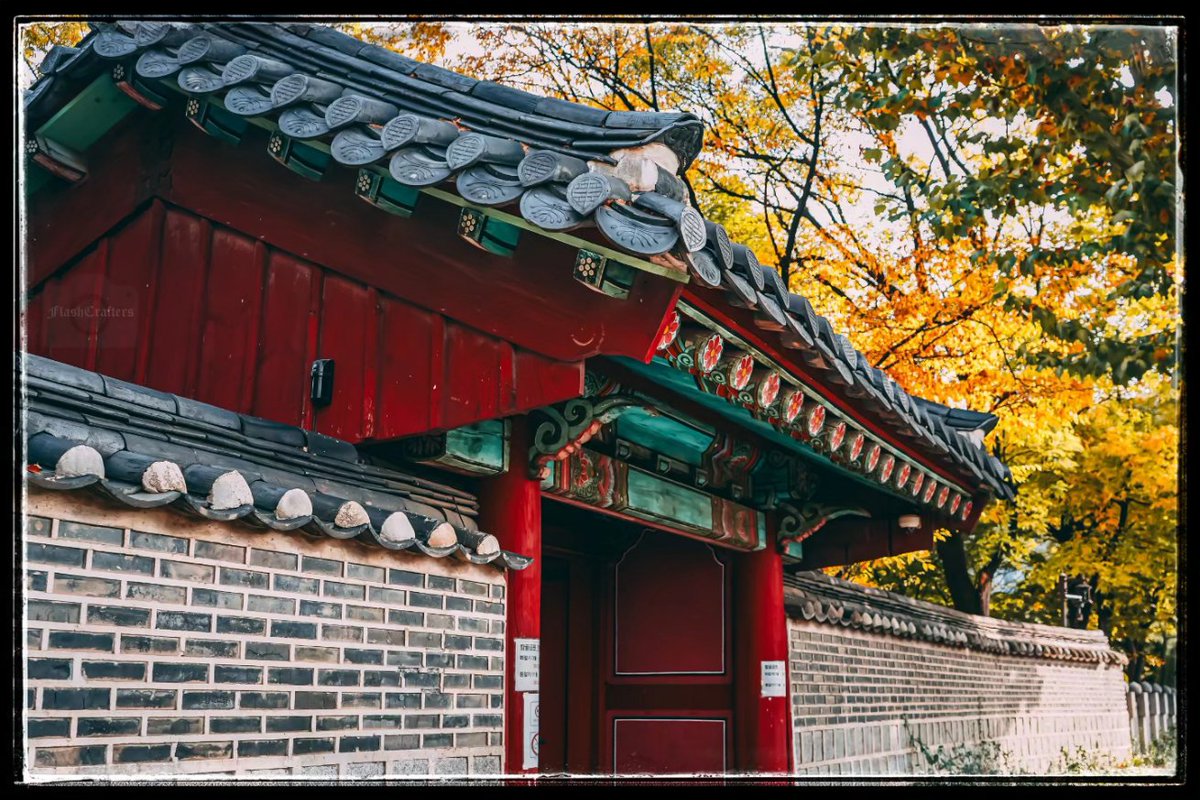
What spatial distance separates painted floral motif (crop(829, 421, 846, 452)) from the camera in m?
6.88

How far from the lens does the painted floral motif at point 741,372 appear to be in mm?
5535

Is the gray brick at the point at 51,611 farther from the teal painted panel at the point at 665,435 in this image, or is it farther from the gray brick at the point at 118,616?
the teal painted panel at the point at 665,435

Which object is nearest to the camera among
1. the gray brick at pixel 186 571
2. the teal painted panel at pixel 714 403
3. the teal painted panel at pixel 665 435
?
the gray brick at pixel 186 571

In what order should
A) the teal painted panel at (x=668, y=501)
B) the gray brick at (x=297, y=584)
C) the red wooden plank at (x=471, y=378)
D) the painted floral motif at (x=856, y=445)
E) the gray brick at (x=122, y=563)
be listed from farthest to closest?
the teal painted panel at (x=668, y=501)
the painted floral motif at (x=856, y=445)
the red wooden plank at (x=471, y=378)
the gray brick at (x=297, y=584)
the gray brick at (x=122, y=563)

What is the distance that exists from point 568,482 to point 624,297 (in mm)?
1935

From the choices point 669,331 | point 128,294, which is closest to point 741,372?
point 669,331

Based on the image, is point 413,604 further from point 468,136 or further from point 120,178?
point 120,178

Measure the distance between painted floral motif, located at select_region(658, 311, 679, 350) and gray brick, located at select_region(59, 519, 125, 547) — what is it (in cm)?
221

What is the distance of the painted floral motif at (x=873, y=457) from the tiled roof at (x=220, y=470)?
9.35 ft

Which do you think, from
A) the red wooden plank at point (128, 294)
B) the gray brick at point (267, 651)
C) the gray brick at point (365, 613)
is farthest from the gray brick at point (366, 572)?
the red wooden plank at point (128, 294)

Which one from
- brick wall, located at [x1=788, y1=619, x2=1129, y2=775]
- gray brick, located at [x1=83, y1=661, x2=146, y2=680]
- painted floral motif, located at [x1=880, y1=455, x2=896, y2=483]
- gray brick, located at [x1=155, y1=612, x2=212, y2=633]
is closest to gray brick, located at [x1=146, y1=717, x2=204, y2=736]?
gray brick, located at [x1=83, y1=661, x2=146, y2=680]

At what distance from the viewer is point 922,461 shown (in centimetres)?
812

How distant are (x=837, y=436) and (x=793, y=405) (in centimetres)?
77

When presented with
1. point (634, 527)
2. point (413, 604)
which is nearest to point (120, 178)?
point (413, 604)
